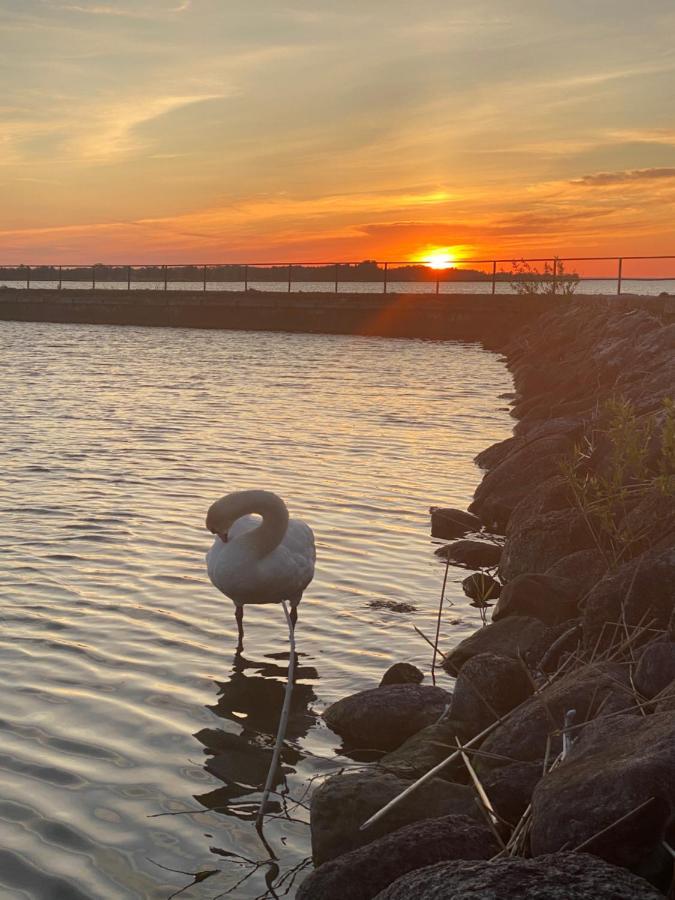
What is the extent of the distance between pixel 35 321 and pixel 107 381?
34438 millimetres

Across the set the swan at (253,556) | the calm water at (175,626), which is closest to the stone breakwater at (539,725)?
A: the calm water at (175,626)

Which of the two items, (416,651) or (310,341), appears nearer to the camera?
(416,651)

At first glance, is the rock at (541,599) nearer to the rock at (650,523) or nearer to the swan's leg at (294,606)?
the rock at (650,523)

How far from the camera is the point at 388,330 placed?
50031 millimetres

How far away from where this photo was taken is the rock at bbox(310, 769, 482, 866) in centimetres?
471

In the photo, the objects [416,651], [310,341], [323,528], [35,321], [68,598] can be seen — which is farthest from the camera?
[35,321]

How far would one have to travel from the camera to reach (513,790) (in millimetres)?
4836

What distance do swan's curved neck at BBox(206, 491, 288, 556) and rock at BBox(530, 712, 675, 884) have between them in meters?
3.93

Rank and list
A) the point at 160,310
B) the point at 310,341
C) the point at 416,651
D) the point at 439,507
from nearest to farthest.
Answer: the point at 416,651, the point at 439,507, the point at 310,341, the point at 160,310

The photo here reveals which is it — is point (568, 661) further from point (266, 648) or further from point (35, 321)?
point (35, 321)

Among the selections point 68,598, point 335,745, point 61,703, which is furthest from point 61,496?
point 335,745

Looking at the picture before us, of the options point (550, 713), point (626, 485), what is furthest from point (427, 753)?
point (626, 485)

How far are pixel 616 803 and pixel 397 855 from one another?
828 mm

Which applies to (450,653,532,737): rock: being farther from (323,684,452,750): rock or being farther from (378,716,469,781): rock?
(323,684,452,750): rock
